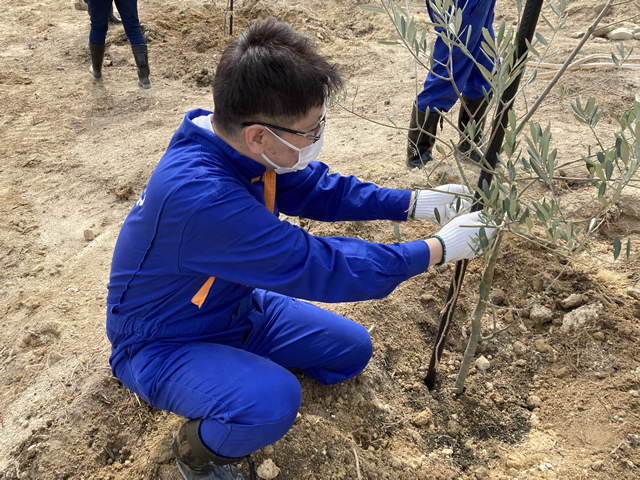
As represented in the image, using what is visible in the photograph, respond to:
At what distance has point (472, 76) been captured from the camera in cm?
369

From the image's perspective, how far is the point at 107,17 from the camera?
208 inches

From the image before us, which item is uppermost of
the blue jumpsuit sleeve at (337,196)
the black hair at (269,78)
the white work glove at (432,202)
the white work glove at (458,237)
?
the black hair at (269,78)

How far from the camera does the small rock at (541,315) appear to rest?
2547 millimetres

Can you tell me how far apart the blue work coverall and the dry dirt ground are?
1.14 feet

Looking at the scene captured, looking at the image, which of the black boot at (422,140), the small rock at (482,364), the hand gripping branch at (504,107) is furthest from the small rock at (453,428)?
the black boot at (422,140)

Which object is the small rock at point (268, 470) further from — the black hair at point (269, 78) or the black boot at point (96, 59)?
the black boot at point (96, 59)

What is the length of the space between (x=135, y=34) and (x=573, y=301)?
15.9 feet

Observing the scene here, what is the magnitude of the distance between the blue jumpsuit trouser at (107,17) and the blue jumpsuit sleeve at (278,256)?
14.4ft

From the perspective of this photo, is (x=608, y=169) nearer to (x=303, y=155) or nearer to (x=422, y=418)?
(x=303, y=155)

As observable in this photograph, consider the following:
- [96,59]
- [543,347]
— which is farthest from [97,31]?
[543,347]

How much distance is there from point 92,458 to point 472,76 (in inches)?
129

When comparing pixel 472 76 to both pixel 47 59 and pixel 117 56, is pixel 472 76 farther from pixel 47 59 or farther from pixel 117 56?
pixel 47 59

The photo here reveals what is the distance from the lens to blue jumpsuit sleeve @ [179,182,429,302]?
5.21 feet

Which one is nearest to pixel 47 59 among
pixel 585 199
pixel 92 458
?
pixel 92 458
